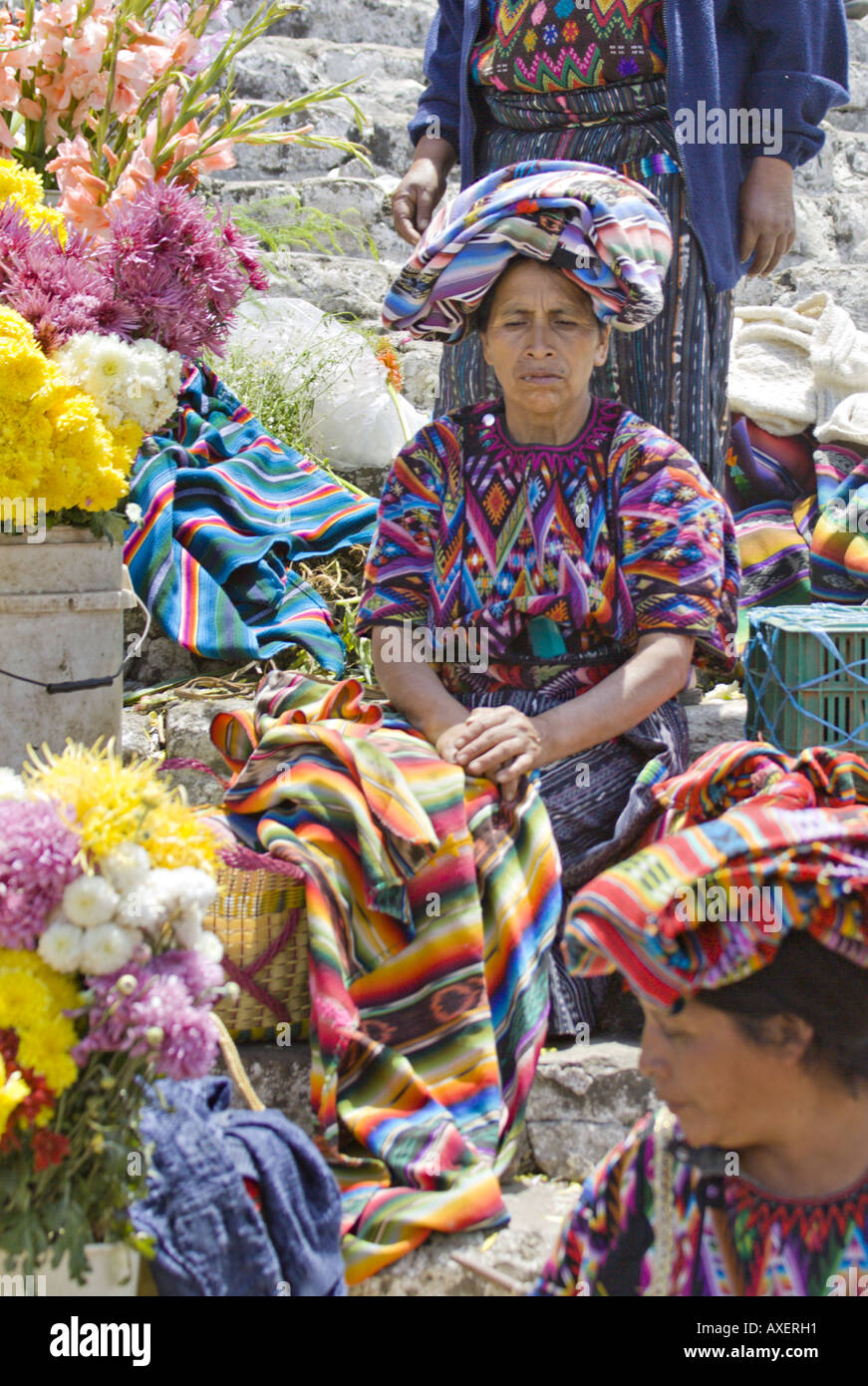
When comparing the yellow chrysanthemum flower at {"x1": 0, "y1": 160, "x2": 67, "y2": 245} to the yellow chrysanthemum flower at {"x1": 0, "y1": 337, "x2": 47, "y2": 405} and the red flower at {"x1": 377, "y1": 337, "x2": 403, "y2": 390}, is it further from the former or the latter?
the red flower at {"x1": 377, "y1": 337, "x2": 403, "y2": 390}

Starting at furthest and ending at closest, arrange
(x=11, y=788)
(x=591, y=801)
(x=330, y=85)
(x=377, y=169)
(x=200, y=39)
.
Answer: (x=330, y=85) < (x=377, y=169) < (x=200, y=39) < (x=591, y=801) < (x=11, y=788)

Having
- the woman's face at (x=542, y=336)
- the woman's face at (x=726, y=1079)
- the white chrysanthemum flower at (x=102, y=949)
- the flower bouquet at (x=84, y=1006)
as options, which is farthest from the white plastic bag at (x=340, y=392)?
the woman's face at (x=726, y=1079)

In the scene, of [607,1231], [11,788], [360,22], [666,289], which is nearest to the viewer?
[607,1231]

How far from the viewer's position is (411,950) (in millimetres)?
2367

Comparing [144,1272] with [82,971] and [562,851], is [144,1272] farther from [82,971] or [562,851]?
[562,851]

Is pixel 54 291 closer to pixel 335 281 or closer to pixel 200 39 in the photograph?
pixel 200 39

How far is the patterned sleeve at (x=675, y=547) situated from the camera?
2677mm

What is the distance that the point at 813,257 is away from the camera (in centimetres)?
633

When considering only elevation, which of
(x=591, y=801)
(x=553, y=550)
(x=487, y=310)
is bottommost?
(x=591, y=801)

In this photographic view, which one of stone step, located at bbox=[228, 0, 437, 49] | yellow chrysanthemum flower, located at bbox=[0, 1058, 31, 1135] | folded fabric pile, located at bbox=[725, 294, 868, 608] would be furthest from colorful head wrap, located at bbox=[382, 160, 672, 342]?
stone step, located at bbox=[228, 0, 437, 49]

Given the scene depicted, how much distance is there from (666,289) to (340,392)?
1.49 metres

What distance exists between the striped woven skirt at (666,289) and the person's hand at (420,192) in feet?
0.53

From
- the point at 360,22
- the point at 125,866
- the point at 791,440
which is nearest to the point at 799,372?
the point at 791,440
